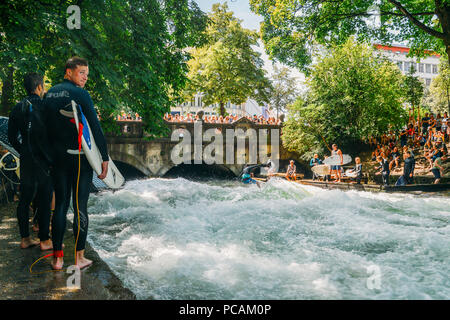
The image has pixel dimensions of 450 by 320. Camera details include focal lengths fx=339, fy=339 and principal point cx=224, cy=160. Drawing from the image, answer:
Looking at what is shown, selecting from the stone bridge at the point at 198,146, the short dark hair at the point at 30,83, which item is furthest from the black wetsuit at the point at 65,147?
the stone bridge at the point at 198,146

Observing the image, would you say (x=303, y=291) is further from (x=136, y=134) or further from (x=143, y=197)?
(x=136, y=134)

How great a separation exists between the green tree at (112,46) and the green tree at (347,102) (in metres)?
12.9

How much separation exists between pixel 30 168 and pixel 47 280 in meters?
1.29

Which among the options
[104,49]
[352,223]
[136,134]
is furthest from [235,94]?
[352,223]

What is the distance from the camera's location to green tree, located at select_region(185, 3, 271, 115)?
26.8 metres

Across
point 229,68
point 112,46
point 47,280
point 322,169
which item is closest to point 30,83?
point 47,280

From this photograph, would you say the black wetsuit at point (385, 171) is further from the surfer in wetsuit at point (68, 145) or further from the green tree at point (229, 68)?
the surfer in wetsuit at point (68, 145)

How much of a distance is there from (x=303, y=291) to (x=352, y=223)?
3.28m

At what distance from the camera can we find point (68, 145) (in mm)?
2844

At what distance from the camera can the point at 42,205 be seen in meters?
3.18

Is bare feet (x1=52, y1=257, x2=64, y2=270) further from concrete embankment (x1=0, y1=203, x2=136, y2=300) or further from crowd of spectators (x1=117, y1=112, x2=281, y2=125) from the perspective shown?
crowd of spectators (x1=117, y1=112, x2=281, y2=125)

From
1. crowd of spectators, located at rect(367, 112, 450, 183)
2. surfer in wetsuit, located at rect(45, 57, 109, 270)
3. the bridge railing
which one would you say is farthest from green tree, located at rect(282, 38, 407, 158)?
surfer in wetsuit, located at rect(45, 57, 109, 270)

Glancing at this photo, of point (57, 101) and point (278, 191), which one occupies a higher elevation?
point (57, 101)

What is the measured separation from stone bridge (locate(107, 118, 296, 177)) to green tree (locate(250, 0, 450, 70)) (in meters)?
8.83
